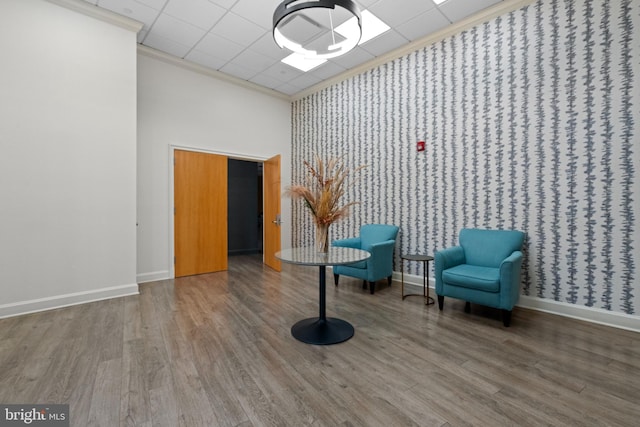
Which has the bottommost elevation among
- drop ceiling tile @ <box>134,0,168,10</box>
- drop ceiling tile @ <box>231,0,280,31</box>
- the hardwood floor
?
the hardwood floor

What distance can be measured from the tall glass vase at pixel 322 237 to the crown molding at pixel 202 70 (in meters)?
4.14

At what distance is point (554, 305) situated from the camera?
10.3ft

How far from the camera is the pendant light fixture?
221cm

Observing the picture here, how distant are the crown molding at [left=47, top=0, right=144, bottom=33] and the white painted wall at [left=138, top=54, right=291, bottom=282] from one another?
71cm

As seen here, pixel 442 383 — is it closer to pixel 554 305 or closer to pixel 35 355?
pixel 554 305

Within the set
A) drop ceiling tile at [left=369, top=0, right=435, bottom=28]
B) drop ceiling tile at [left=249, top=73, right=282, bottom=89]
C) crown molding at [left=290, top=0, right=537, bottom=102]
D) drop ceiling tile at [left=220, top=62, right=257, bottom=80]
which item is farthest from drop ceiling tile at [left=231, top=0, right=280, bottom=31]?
crown molding at [left=290, top=0, right=537, bottom=102]

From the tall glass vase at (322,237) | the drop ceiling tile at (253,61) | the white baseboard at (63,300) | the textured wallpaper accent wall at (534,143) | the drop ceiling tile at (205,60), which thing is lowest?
the white baseboard at (63,300)

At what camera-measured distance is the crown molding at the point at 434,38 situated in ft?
11.2

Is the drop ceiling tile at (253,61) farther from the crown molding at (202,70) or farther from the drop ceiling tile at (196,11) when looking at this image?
the drop ceiling tile at (196,11)

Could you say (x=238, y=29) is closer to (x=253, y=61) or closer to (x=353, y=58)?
(x=253, y=61)

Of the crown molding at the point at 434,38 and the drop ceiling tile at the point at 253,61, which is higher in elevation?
the drop ceiling tile at the point at 253,61

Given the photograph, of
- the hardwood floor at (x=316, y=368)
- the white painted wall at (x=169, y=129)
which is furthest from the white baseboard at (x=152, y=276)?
the hardwood floor at (x=316, y=368)

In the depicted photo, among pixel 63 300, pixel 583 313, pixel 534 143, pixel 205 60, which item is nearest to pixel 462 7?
pixel 534 143

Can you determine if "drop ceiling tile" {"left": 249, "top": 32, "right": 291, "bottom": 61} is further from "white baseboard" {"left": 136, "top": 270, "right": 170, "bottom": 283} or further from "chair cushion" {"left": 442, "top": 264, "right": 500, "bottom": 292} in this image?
"chair cushion" {"left": 442, "top": 264, "right": 500, "bottom": 292}
